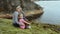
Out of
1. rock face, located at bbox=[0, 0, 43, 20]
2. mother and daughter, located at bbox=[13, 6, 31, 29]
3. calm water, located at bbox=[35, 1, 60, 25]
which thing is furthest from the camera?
rock face, located at bbox=[0, 0, 43, 20]

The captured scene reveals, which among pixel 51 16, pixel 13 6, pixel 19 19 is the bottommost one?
pixel 51 16

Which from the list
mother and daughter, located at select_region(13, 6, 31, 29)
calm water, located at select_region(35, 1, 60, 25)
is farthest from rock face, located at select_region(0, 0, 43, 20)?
mother and daughter, located at select_region(13, 6, 31, 29)

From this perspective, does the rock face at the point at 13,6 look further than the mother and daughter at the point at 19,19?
Yes

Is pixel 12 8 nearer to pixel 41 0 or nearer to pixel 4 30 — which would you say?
pixel 4 30

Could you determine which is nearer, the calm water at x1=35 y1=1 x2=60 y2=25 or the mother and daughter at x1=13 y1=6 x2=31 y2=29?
the mother and daughter at x1=13 y1=6 x2=31 y2=29

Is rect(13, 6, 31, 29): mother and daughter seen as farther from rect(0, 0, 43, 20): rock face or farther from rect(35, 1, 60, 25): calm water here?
rect(0, 0, 43, 20): rock face

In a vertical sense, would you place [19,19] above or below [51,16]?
above

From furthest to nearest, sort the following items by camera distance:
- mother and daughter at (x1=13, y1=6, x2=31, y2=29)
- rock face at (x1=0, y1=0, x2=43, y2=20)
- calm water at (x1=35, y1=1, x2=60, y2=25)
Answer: rock face at (x1=0, y1=0, x2=43, y2=20) < calm water at (x1=35, y1=1, x2=60, y2=25) < mother and daughter at (x1=13, y1=6, x2=31, y2=29)

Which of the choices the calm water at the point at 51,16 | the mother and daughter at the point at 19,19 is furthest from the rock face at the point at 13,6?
the mother and daughter at the point at 19,19

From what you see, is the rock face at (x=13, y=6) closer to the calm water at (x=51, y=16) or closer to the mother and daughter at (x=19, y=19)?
the calm water at (x=51, y=16)

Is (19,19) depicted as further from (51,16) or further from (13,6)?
(51,16)

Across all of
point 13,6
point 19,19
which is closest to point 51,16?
point 13,6

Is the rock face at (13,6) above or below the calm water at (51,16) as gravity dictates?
above

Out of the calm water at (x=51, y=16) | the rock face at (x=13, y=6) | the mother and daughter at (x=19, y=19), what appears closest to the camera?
the mother and daughter at (x=19, y=19)
